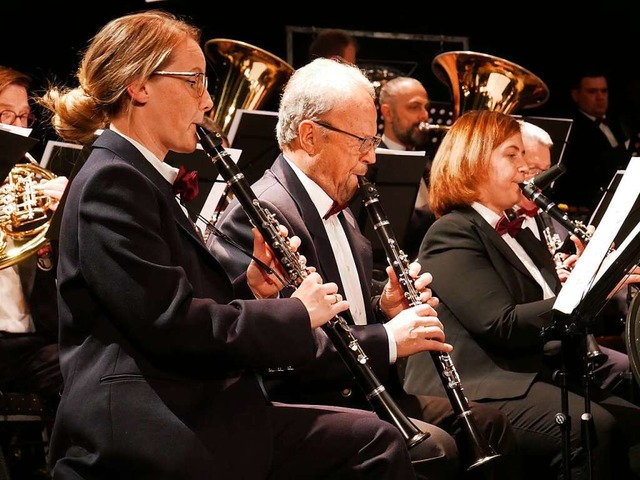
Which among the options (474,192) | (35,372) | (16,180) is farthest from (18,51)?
(474,192)

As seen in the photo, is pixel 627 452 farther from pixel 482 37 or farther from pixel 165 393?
pixel 482 37

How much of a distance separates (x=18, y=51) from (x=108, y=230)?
14.4 feet

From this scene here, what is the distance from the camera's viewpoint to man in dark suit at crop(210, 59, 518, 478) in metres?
3.14

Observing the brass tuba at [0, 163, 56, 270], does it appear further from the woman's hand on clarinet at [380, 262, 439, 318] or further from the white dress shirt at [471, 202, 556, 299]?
the white dress shirt at [471, 202, 556, 299]

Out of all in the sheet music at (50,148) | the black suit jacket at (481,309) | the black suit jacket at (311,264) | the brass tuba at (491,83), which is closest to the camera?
the black suit jacket at (311,264)

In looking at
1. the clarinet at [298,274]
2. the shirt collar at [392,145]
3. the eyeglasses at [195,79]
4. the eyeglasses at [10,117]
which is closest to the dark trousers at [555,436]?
the clarinet at [298,274]

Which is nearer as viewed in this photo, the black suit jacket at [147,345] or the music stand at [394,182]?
the black suit jacket at [147,345]

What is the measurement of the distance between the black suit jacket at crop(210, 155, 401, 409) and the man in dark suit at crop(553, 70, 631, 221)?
4443 millimetres

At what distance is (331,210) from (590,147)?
17.2ft

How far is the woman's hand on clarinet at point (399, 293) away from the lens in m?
3.22

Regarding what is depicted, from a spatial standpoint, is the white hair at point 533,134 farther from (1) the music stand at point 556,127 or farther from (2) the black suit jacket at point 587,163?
(2) the black suit jacket at point 587,163

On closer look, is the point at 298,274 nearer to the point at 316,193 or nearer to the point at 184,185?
the point at 184,185

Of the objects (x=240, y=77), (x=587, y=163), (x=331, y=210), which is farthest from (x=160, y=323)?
(x=587, y=163)

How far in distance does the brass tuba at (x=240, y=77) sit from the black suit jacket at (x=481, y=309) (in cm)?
198
